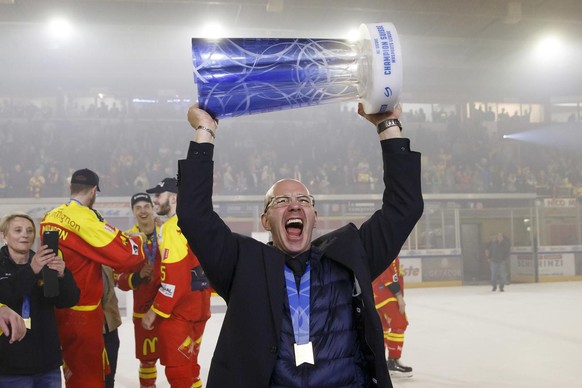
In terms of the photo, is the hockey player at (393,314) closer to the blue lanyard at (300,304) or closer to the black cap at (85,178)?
the black cap at (85,178)

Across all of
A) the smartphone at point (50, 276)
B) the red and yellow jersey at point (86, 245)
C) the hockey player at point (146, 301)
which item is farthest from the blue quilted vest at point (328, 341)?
the hockey player at point (146, 301)

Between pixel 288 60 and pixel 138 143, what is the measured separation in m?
15.4

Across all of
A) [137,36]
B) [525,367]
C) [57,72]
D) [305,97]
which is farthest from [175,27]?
[305,97]

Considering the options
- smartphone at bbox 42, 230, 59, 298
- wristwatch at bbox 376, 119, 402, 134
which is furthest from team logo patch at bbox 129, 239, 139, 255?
wristwatch at bbox 376, 119, 402, 134

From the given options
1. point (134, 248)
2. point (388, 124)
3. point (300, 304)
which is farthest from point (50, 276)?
point (388, 124)

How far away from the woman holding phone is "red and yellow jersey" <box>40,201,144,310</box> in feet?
0.88

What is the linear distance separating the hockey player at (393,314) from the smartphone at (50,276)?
2815 millimetres

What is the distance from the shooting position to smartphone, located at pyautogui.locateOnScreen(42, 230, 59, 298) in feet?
8.52

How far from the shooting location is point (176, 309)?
3.44 m

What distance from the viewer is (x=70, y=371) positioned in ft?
9.78

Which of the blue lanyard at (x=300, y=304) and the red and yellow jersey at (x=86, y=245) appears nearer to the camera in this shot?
the blue lanyard at (x=300, y=304)

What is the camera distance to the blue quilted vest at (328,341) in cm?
155

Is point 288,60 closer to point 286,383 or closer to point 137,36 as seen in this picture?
point 286,383

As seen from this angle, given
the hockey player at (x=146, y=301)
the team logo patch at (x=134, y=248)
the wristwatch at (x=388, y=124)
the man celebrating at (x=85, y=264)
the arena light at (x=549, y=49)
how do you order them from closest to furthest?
the wristwatch at (x=388, y=124) → the man celebrating at (x=85, y=264) → the team logo patch at (x=134, y=248) → the hockey player at (x=146, y=301) → the arena light at (x=549, y=49)
